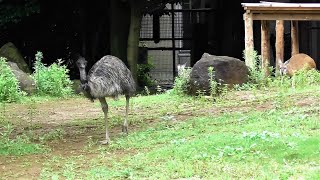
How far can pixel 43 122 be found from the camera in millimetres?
10906

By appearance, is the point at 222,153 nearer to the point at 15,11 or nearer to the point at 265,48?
the point at 265,48

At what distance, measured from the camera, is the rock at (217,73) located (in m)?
12.9

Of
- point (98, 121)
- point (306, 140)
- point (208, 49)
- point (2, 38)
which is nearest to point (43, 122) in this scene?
point (98, 121)

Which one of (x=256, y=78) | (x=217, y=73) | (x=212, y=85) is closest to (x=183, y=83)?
(x=217, y=73)

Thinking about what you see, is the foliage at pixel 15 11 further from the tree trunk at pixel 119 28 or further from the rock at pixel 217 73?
the rock at pixel 217 73

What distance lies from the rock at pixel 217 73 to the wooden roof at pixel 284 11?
1676 mm

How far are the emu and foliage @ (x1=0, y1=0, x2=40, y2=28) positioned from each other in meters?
9.31

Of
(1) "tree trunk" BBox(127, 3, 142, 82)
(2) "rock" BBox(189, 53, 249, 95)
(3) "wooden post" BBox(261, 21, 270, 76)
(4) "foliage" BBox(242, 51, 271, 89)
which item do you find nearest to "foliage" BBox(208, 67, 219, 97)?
(2) "rock" BBox(189, 53, 249, 95)

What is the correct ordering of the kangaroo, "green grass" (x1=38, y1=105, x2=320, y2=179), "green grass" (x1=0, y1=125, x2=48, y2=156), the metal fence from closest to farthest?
"green grass" (x1=38, y1=105, x2=320, y2=179) → "green grass" (x1=0, y1=125, x2=48, y2=156) → the kangaroo → the metal fence

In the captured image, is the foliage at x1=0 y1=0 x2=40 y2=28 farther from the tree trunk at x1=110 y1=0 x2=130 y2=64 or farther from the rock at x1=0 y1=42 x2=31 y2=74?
the tree trunk at x1=110 y1=0 x2=130 y2=64

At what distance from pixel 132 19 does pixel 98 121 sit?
7.42 meters

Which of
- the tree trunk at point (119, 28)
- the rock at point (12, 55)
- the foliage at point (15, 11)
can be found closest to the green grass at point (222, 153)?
the tree trunk at point (119, 28)

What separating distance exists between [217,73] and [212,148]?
6.52m

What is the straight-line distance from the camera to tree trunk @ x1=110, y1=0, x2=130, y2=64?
1803 centimetres
